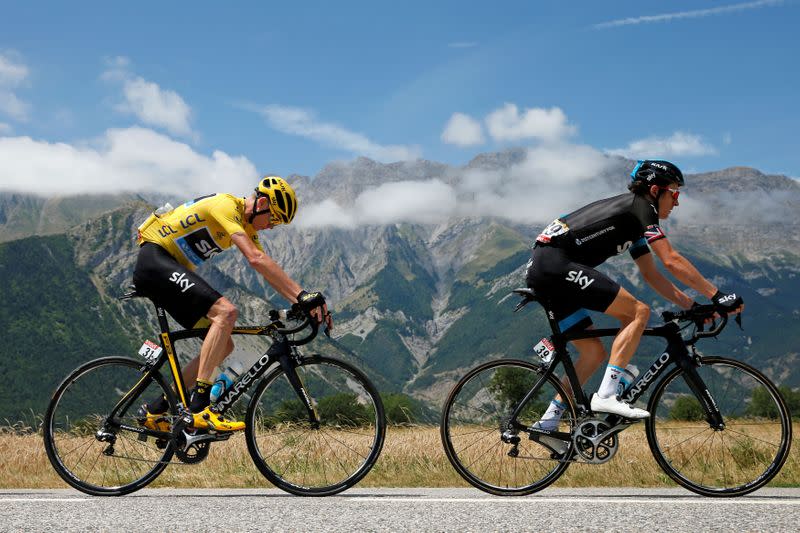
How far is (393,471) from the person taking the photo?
863 centimetres

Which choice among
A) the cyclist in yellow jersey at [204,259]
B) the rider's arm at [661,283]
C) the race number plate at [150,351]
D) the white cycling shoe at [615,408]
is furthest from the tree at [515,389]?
the race number plate at [150,351]

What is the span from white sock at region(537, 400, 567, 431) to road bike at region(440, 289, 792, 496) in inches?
1.8

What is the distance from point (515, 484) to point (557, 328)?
1.54 metres

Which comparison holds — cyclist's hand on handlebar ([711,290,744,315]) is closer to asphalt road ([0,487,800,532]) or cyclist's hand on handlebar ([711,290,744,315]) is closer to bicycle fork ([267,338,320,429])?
asphalt road ([0,487,800,532])

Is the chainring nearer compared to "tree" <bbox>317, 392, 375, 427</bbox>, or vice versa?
the chainring

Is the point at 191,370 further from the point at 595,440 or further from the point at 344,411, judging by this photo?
the point at 595,440

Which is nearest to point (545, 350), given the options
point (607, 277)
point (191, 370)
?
point (607, 277)

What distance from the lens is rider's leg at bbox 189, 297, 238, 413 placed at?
22.9 feet

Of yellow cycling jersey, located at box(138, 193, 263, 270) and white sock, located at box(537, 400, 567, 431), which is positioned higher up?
yellow cycling jersey, located at box(138, 193, 263, 270)

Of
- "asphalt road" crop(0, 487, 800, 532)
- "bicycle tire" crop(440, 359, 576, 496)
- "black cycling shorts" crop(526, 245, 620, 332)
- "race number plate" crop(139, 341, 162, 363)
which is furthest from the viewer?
"race number plate" crop(139, 341, 162, 363)

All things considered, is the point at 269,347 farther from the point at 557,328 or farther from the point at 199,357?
the point at 557,328

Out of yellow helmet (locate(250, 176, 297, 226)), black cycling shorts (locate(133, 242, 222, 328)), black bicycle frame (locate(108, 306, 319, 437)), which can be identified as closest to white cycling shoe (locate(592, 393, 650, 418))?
black bicycle frame (locate(108, 306, 319, 437))

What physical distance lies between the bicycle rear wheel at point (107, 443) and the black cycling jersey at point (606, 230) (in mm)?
4055

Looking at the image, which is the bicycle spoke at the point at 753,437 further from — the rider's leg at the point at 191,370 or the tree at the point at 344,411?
the rider's leg at the point at 191,370
